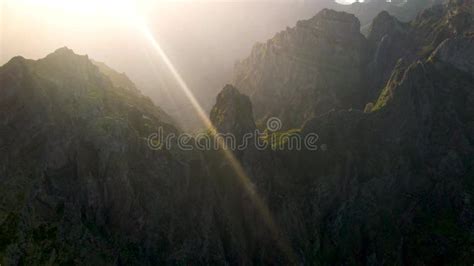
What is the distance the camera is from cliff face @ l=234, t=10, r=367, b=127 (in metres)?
174

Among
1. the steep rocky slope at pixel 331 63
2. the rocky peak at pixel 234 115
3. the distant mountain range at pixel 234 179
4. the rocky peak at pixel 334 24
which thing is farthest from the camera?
the rocky peak at pixel 334 24

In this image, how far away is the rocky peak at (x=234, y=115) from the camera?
11419 cm

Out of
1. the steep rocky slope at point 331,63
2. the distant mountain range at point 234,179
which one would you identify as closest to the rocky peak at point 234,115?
the distant mountain range at point 234,179

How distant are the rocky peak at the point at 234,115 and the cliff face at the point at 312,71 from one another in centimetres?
5145

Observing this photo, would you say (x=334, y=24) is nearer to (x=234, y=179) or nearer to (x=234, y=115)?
(x=234, y=115)

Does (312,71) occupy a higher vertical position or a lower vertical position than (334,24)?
lower

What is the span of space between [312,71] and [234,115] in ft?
252

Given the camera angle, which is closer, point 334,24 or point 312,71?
point 312,71

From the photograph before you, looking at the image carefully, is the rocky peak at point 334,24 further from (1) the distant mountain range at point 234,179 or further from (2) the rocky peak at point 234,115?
(2) the rocky peak at point 234,115

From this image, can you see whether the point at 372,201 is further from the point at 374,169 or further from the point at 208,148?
the point at 208,148

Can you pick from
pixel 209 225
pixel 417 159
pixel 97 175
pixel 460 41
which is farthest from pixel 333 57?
pixel 97 175

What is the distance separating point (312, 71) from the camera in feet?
Answer: 597

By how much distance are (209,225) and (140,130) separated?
2787 cm

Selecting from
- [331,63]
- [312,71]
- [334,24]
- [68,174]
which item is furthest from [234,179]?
[334,24]
